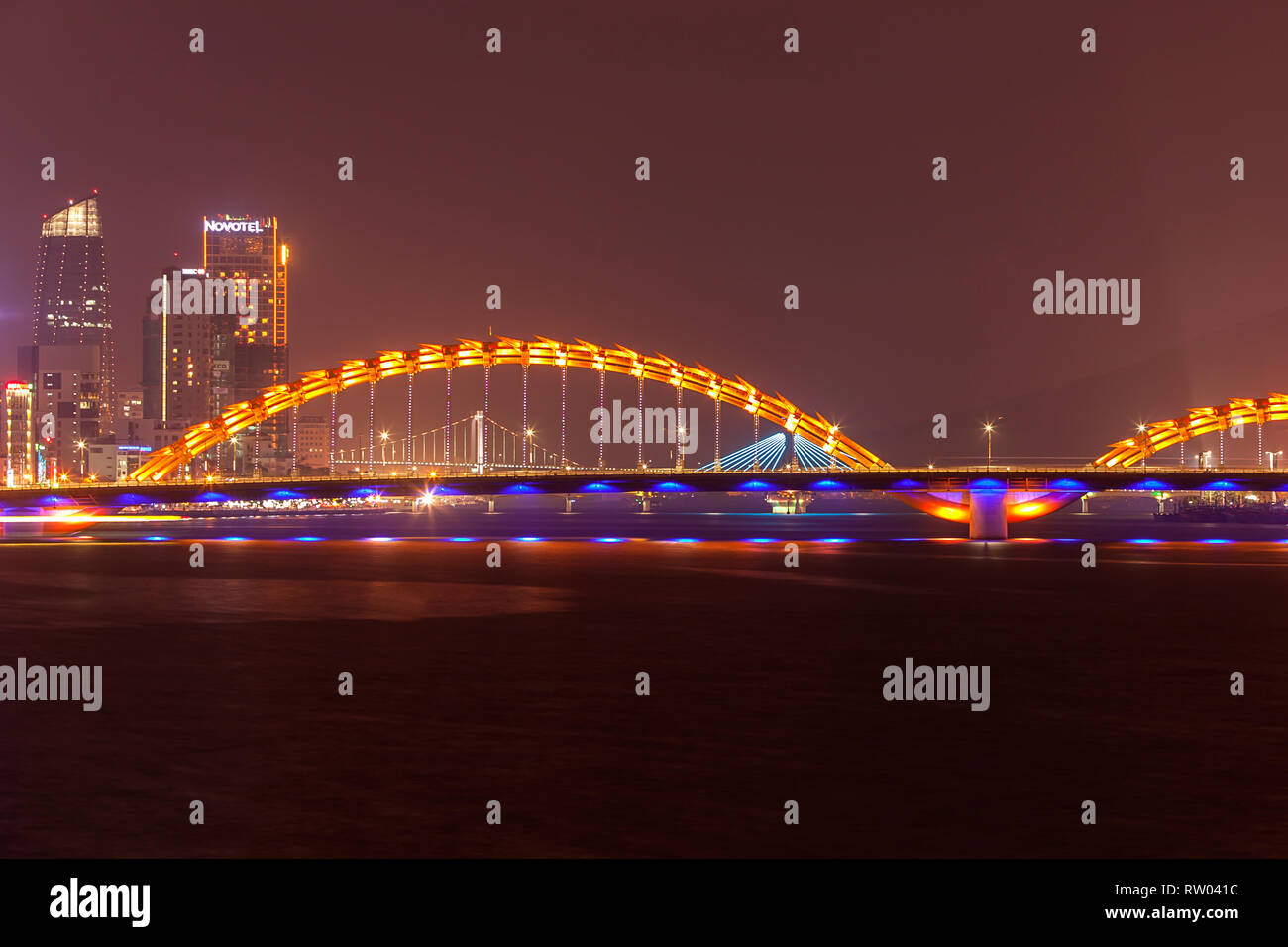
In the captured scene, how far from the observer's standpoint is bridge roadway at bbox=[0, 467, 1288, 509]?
9656 centimetres

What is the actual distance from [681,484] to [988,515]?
27492mm

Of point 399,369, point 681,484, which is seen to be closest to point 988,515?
point 681,484

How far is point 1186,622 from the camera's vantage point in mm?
Result: 43094

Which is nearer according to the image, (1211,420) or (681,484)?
(681,484)

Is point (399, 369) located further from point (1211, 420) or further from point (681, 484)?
Result: point (1211, 420)

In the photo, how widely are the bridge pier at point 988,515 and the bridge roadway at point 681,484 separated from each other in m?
2.52

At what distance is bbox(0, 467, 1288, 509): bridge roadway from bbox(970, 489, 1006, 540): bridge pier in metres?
Answer: 2.52

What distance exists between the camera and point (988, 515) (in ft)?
358

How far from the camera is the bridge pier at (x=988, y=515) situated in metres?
108

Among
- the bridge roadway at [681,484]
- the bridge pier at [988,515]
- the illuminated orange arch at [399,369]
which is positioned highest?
the illuminated orange arch at [399,369]

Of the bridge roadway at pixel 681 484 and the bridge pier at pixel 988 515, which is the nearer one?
the bridge roadway at pixel 681 484
